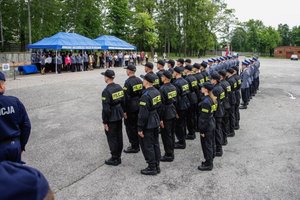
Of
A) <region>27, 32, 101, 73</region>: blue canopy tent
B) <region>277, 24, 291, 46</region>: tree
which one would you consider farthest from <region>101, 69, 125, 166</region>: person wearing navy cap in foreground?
<region>277, 24, 291, 46</region>: tree

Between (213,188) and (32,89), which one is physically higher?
(32,89)

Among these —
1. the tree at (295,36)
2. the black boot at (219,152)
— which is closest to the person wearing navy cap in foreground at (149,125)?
the black boot at (219,152)

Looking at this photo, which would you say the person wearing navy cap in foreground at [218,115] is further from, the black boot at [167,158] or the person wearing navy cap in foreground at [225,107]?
the black boot at [167,158]

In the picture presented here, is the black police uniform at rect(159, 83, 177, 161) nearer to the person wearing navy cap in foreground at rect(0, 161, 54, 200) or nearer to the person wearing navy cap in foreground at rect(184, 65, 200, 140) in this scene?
the person wearing navy cap in foreground at rect(184, 65, 200, 140)

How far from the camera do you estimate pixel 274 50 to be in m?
94.2

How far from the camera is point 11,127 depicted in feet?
13.7

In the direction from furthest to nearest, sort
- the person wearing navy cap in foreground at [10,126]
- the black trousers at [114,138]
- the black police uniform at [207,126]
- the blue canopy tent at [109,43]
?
the blue canopy tent at [109,43] < the black trousers at [114,138] < the black police uniform at [207,126] < the person wearing navy cap in foreground at [10,126]

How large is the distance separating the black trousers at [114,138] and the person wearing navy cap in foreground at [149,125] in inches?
26.4

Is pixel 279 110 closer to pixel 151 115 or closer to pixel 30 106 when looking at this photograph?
pixel 151 115

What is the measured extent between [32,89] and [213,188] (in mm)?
13228

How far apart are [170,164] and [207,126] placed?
3.92 ft

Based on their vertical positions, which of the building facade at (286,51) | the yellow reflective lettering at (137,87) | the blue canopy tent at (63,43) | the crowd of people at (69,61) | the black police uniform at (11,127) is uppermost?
the building facade at (286,51)

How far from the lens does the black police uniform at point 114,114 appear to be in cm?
620

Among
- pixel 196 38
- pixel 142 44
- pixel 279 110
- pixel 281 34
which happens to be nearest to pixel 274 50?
pixel 281 34
